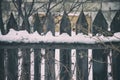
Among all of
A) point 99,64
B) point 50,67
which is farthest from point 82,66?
point 50,67

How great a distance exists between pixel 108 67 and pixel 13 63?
3.79 feet

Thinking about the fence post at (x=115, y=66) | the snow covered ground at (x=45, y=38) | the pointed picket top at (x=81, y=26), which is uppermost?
the pointed picket top at (x=81, y=26)

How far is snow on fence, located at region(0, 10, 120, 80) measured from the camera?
3525 millimetres

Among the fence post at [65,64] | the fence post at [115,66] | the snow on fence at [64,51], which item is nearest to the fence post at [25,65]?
the snow on fence at [64,51]

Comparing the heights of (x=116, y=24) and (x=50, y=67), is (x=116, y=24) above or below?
above

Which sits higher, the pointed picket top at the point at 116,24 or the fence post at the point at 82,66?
the pointed picket top at the point at 116,24

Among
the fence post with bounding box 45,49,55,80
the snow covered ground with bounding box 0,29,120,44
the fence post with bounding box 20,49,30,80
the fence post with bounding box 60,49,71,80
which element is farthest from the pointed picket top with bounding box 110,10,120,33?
the fence post with bounding box 20,49,30,80

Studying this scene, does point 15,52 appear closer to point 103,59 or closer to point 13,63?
point 13,63

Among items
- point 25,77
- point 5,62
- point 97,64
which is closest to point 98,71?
point 97,64

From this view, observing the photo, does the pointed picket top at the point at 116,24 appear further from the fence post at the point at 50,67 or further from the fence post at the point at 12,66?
the fence post at the point at 12,66

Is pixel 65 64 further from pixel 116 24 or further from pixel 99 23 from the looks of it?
pixel 116 24

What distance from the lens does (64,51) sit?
12.1ft

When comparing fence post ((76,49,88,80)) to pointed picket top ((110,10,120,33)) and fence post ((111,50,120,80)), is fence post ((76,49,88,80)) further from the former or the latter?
pointed picket top ((110,10,120,33))

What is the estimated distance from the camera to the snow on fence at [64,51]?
139 inches
